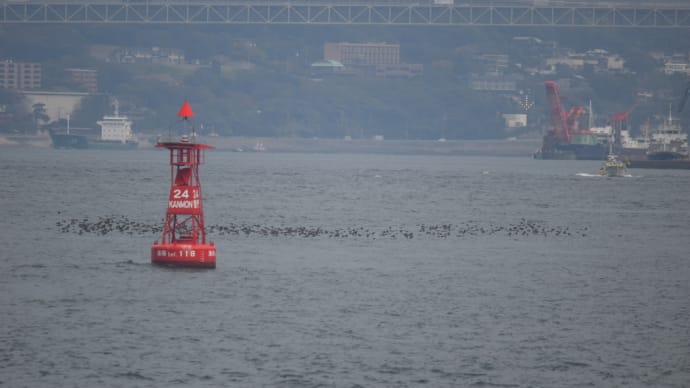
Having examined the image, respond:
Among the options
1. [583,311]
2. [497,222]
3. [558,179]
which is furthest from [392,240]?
[558,179]

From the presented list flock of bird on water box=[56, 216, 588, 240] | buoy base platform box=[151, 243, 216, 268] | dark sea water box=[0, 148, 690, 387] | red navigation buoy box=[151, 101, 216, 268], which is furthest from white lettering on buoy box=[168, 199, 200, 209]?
flock of bird on water box=[56, 216, 588, 240]

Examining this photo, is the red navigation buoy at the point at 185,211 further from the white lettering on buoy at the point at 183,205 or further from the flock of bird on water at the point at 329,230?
the flock of bird on water at the point at 329,230

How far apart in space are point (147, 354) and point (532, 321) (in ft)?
41.6

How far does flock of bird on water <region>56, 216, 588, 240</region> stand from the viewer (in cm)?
7055

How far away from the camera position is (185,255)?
51031mm

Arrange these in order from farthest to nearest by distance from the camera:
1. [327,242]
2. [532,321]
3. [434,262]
Result: [327,242], [434,262], [532,321]

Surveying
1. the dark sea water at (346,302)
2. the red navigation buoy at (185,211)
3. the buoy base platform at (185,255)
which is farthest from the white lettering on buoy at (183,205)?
the dark sea water at (346,302)

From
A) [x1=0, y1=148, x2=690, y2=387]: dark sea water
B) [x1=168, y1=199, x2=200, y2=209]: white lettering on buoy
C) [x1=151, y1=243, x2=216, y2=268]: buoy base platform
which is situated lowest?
[x1=0, y1=148, x2=690, y2=387]: dark sea water

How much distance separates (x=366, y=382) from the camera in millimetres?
34156

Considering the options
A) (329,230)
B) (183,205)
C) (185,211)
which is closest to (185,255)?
(185,211)

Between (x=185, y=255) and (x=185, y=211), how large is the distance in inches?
81.2

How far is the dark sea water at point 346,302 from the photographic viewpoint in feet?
116

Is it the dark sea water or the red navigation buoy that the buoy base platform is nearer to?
the red navigation buoy

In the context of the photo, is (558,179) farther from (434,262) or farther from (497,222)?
(434,262)
